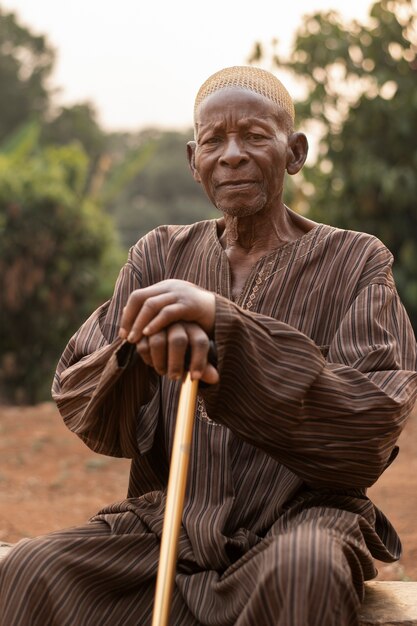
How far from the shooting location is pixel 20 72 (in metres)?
32.5

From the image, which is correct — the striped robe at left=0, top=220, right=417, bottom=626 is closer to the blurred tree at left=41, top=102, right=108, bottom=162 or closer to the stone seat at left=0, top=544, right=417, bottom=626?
the stone seat at left=0, top=544, right=417, bottom=626

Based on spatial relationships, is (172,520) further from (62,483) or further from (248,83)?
(62,483)

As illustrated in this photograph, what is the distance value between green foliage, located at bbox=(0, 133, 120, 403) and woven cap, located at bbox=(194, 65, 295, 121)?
24.1ft

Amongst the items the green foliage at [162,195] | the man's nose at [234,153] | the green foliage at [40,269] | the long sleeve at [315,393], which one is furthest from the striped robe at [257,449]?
the green foliage at [162,195]

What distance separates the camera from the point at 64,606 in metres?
2.64

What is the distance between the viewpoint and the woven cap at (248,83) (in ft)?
9.89

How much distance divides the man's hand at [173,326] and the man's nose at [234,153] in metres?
0.63

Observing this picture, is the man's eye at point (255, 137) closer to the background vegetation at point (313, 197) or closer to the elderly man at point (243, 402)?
the elderly man at point (243, 402)

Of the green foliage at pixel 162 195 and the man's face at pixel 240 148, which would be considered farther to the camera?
the green foliage at pixel 162 195

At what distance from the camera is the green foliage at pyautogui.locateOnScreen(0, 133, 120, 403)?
1041cm

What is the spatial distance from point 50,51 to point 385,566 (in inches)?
1172

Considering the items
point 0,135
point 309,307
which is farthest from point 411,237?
point 0,135

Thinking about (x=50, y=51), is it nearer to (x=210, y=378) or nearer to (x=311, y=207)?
(x=311, y=207)

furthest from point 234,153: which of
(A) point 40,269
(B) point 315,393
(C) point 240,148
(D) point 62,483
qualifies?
(A) point 40,269
